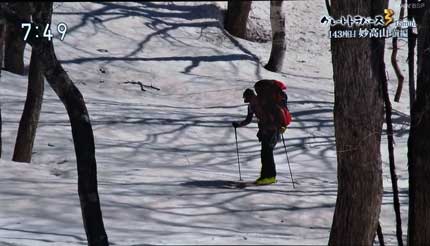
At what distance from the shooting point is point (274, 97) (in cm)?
1237

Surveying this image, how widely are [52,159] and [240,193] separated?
2.69m

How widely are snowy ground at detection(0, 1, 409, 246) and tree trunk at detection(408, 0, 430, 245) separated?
9.18ft

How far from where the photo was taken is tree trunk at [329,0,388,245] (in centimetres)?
707

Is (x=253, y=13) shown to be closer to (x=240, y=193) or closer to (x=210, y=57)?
(x=210, y=57)

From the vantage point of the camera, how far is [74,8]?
22672 millimetres

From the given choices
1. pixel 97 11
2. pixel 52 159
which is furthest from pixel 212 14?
pixel 52 159

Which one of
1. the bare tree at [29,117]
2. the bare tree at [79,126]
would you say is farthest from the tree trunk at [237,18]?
the bare tree at [79,126]

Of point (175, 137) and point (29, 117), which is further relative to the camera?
point (175, 137)

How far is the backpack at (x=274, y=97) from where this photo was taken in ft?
40.4

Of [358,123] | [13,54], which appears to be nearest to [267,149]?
[358,123]

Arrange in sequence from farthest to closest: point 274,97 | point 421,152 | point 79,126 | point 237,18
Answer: point 237,18, point 274,97, point 421,152, point 79,126

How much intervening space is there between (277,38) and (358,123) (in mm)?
15291

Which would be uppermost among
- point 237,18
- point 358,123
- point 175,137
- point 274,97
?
point 358,123

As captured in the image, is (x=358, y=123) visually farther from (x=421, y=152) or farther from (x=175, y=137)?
(x=175, y=137)
